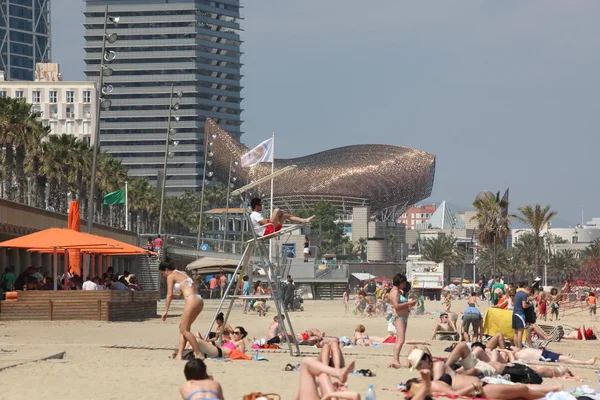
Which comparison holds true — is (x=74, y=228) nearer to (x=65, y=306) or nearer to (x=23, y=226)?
(x=65, y=306)

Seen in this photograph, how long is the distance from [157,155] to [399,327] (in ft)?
605

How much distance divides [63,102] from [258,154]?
120m

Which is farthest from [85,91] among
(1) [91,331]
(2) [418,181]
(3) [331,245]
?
(1) [91,331]

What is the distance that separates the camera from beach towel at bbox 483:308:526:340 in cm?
1984

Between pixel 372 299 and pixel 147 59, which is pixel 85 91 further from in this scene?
pixel 372 299

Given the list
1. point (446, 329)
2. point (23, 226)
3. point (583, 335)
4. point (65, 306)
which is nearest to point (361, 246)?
point (23, 226)

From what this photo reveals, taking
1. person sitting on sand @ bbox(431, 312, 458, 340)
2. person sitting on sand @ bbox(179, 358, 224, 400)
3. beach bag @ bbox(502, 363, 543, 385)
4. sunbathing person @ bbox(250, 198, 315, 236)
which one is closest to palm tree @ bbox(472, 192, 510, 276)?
person sitting on sand @ bbox(431, 312, 458, 340)

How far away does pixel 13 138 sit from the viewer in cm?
5034

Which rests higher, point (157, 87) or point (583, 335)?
Answer: point (157, 87)

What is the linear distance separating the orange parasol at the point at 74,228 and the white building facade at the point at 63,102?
12077cm

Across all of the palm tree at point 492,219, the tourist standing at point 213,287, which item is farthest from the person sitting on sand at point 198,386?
the palm tree at point 492,219

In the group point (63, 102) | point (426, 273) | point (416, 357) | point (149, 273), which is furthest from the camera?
point (63, 102)

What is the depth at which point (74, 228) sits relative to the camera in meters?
29.2

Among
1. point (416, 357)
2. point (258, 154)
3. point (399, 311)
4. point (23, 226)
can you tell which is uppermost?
point (258, 154)
